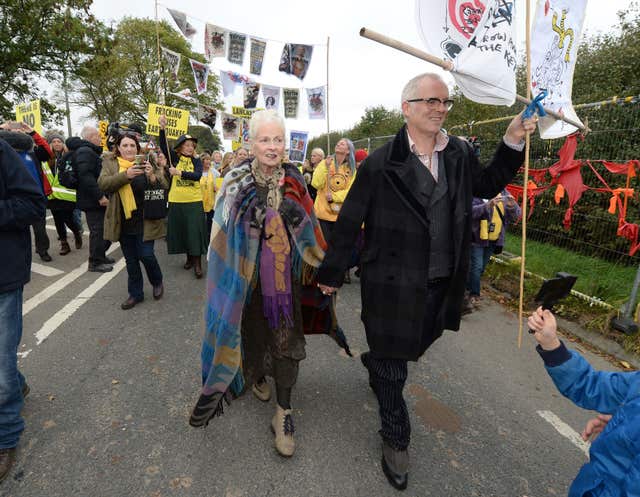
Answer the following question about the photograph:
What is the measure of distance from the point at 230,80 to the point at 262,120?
24.9 feet

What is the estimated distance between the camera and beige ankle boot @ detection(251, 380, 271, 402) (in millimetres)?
2650

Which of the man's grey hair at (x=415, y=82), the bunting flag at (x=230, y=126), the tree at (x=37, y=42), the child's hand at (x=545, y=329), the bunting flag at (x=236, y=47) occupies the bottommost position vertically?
the child's hand at (x=545, y=329)

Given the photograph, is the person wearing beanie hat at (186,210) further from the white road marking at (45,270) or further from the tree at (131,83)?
the tree at (131,83)

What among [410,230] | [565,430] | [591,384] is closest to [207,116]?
[410,230]

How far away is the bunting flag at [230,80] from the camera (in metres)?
8.63

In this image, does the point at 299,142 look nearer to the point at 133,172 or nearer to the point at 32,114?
the point at 32,114

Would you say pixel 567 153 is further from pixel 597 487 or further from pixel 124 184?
pixel 124 184

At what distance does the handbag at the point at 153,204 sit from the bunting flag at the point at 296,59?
5463mm

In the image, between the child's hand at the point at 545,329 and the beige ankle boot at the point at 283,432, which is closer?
the child's hand at the point at 545,329

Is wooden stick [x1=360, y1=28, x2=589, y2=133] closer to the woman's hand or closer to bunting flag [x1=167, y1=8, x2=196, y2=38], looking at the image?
the woman's hand

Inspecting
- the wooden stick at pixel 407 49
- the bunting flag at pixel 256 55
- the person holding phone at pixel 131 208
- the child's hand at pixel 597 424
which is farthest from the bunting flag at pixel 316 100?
the child's hand at pixel 597 424

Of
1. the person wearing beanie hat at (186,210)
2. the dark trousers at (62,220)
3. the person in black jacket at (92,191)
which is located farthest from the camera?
the dark trousers at (62,220)

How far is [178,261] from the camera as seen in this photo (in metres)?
6.24

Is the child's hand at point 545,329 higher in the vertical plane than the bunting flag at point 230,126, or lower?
lower
